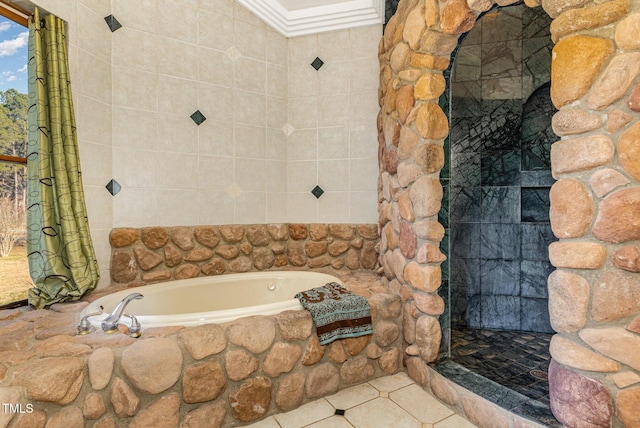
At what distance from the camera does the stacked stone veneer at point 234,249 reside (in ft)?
7.07

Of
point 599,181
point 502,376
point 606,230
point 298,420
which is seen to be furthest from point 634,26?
point 298,420

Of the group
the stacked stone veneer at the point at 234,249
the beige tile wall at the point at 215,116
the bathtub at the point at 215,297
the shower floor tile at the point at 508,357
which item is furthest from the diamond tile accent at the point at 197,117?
the shower floor tile at the point at 508,357

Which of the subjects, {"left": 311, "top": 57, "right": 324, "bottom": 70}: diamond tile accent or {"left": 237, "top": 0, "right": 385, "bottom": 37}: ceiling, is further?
{"left": 311, "top": 57, "right": 324, "bottom": 70}: diamond tile accent

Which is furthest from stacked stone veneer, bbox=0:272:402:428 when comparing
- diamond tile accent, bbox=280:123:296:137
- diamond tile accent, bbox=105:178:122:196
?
diamond tile accent, bbox=280:123:296:137

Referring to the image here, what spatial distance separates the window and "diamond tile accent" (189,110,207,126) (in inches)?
36.1

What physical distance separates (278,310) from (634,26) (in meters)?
1.72

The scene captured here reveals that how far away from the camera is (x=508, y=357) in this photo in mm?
1976

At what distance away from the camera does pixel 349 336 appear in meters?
1.71

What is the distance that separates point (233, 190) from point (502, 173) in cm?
216

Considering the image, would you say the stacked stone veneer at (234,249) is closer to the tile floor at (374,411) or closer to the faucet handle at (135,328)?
the faucet handle at (135,328)

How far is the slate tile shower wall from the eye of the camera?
2455mm

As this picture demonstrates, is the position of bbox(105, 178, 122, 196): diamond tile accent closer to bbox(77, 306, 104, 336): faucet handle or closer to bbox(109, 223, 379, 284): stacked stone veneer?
bbox(109, 223, 379, 284): stacked stone veneer

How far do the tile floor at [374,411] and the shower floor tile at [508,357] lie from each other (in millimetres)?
336

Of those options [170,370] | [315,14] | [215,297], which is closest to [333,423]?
[170,370]
